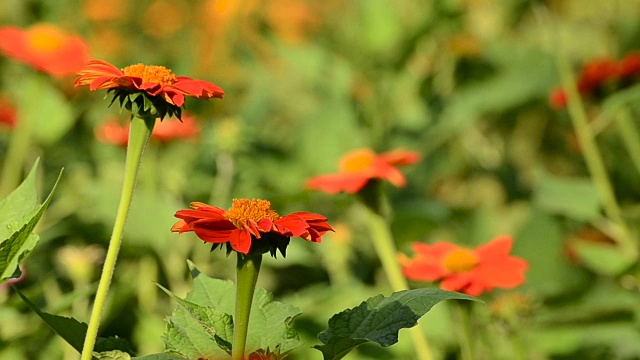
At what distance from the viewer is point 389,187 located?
1.31 metres

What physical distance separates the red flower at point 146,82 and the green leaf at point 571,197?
28.0 inches

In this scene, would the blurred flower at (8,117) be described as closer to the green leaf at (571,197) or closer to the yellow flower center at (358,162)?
the yellow flower center at (358,162)

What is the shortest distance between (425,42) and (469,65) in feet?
0.27

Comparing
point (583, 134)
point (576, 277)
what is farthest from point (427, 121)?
point (583, 134)

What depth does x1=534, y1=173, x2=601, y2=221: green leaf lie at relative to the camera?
105 cm

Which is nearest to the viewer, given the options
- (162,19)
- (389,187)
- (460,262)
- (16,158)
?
(460,262)

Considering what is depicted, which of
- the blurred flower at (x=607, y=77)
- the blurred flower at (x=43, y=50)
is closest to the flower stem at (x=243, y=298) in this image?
the blurred flower at (x=43, y=50)

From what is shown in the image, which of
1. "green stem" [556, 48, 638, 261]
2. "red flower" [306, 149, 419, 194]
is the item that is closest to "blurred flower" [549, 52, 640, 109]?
"green stem" [556, 48, 638, 261]

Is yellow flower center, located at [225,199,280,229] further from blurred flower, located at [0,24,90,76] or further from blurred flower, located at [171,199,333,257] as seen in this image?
blurred flower, located at [0,24,90,76]

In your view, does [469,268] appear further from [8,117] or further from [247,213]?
[8,117]

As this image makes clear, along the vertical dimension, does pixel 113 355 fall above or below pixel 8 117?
below

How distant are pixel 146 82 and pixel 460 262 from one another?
308mm

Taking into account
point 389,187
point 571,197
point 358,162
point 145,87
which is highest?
point 389,187

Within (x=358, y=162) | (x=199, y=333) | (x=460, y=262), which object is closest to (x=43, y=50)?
(x=358, y=162)
